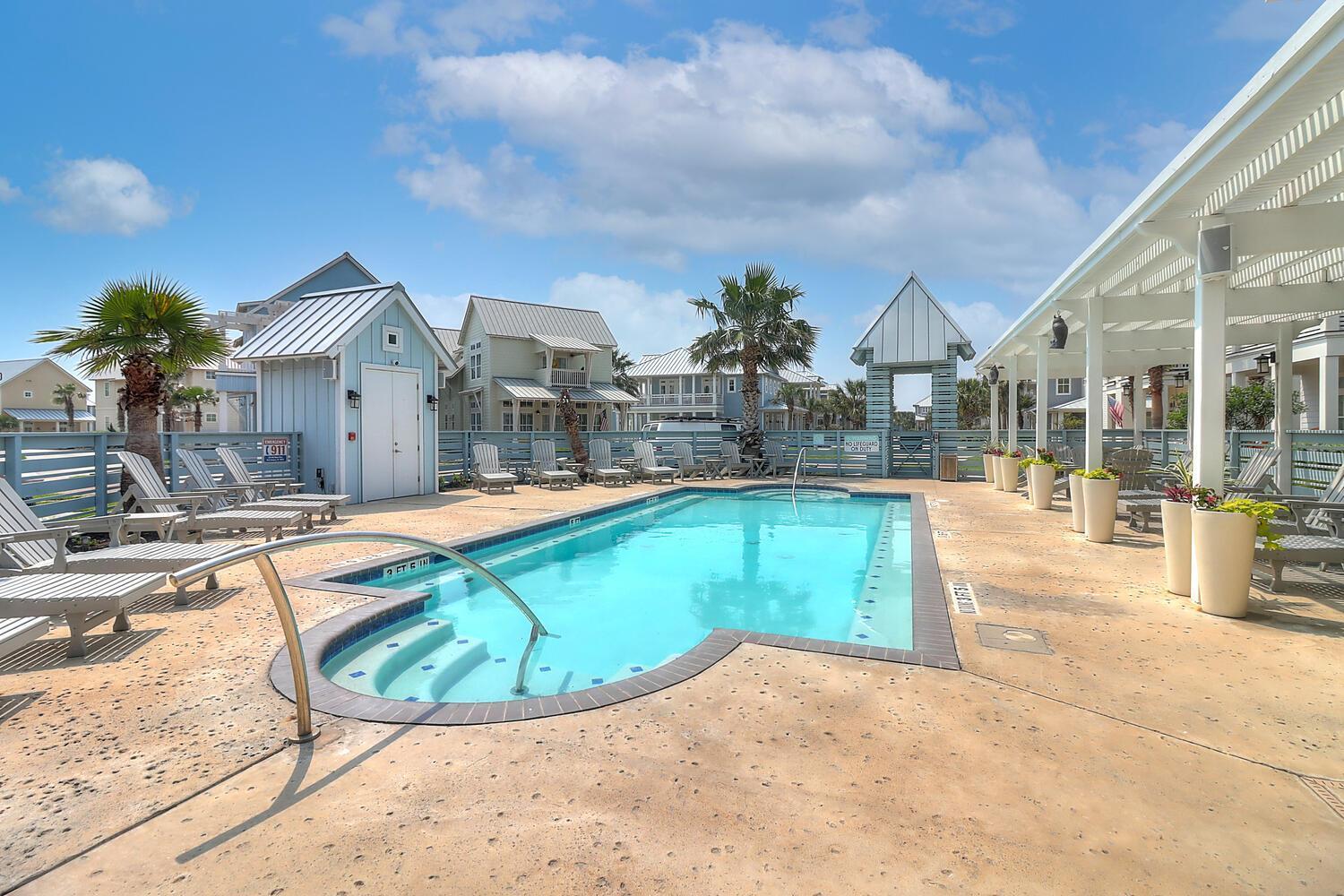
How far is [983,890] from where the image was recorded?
1961mm

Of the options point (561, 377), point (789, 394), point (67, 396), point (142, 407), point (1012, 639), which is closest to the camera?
point (1012, 639)

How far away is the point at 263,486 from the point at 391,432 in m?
2.62

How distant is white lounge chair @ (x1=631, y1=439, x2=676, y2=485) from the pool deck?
41.3 feet

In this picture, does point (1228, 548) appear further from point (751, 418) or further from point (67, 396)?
point (67, 396)

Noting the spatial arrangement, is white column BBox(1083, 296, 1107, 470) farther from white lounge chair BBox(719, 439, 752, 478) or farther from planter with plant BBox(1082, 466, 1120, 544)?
white lounge chair BBox(719, 439, 752, 478)

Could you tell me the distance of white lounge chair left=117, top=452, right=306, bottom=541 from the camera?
732cm

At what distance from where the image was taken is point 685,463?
58.3ft

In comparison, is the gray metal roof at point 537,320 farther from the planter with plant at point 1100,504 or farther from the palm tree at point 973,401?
the planter with plant at point 1100,504

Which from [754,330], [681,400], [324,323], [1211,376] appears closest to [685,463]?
[754,330]

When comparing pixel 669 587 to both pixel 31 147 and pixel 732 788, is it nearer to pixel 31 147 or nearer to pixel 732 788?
pixel 732 788

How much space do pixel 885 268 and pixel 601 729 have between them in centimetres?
2417

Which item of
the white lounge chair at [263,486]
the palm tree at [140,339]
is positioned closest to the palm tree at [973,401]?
the white lounge chair at [263,486]

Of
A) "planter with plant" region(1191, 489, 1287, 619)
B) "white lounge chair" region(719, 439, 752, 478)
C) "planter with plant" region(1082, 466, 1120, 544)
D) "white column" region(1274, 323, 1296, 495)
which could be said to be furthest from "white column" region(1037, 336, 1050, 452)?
"white lounge chair" region(719, 439, 752, 478)

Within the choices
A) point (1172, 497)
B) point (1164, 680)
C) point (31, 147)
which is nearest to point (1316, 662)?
point (1164, 680)
